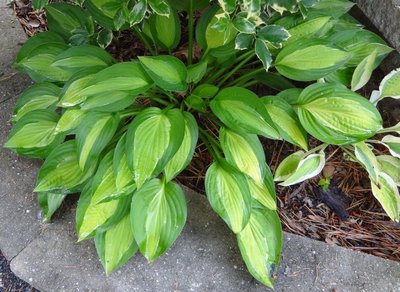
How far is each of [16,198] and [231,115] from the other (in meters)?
0.92

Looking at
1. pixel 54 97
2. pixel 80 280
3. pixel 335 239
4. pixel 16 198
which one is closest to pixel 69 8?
pixel 54 97

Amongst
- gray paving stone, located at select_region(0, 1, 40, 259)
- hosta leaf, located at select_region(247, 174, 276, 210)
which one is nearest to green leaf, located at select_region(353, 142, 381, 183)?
hosta leaf, located at select_region(247, 174, 276, 210)

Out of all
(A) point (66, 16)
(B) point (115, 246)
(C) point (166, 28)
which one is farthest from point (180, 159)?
(A) point (66, 16)

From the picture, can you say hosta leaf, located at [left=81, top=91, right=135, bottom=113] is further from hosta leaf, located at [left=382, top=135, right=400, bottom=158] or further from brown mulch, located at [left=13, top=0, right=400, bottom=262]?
hosta leaf, located at [left=382, top=135, right=400, bottom=158]

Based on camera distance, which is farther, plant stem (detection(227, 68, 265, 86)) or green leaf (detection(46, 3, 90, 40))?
green leaf (detection(46, 3, 90, 40))

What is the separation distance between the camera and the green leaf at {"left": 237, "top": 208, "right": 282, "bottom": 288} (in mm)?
1584

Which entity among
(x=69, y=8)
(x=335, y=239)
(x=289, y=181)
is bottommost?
(x=335, y=239)

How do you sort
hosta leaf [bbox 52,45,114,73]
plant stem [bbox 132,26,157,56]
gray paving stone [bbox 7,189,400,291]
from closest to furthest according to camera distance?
gray paving stone [bbox 7,189,400,291] < hosta leaf [bbox 52,45,114,73] < plant stem [bbox 132,26,157,56]

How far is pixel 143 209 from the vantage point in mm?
1621

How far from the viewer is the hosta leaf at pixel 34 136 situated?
5.95ft

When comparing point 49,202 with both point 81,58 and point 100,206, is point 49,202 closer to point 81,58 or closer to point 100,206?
point 100,206

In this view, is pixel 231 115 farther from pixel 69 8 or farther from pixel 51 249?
pixel 69 8

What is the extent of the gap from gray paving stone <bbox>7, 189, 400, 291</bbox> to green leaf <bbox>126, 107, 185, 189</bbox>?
0.34 metres

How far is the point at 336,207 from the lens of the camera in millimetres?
1890
